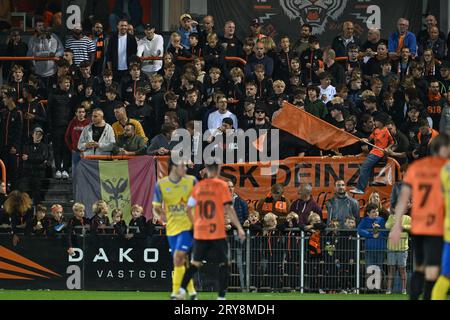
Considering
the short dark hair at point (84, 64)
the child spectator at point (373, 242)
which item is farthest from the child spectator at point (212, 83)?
the child spectator at point (373, 242)

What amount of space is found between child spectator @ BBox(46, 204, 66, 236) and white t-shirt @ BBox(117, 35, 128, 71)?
486 cm

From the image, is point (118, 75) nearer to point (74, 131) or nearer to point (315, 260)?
point (74, 131)

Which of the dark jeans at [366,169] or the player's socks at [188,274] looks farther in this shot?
the dark jeans at [366,169]

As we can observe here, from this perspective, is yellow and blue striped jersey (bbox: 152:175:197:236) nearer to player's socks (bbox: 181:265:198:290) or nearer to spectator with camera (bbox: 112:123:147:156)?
player's socks (bbox: 181:265:198:290)

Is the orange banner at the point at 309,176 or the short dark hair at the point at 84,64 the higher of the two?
the short dark hair at the point at 84,64

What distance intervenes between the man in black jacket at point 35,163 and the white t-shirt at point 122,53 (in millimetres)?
2474

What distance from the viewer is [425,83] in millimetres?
25719

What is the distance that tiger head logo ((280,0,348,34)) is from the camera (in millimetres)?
31859

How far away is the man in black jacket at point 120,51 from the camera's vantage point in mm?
27406

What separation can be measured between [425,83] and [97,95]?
21.6 feet

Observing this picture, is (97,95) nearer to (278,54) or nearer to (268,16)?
(278,54)

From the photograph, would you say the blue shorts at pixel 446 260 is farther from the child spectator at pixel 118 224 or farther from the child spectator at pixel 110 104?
the child spectator at pixel 110 104

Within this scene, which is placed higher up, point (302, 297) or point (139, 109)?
point (139, 109)
